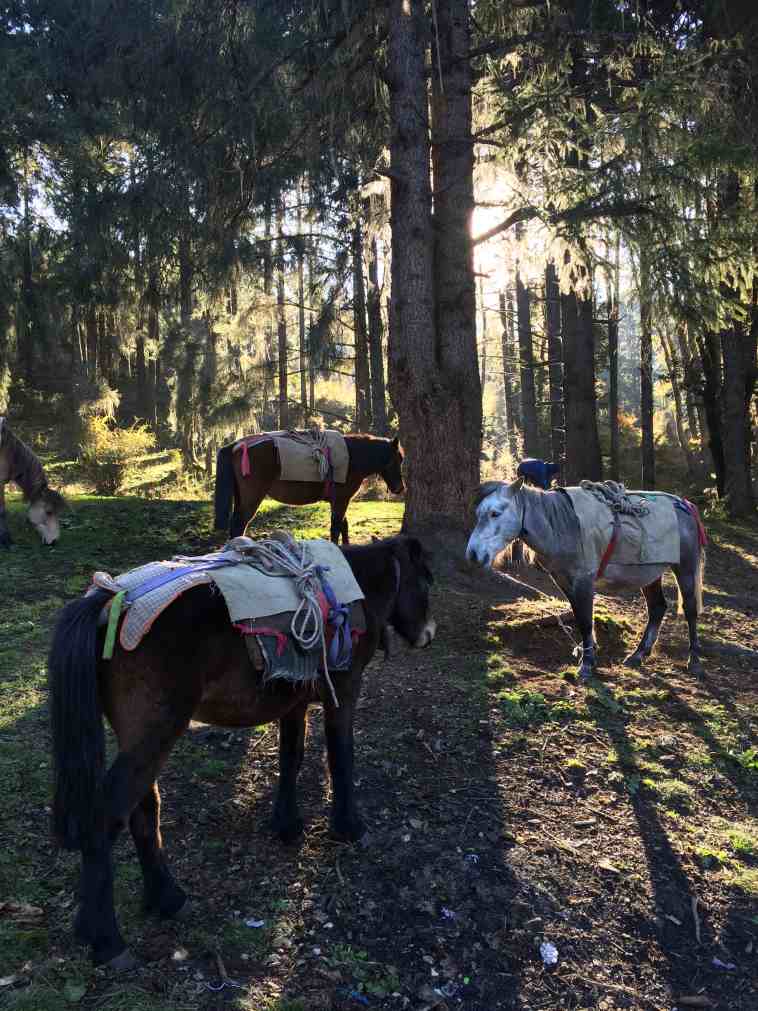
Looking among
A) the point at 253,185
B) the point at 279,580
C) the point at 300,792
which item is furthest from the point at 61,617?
→ the point at 253,185

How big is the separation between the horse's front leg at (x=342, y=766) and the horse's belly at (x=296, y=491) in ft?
18.7

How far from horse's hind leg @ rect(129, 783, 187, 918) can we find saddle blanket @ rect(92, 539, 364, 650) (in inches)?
30.2

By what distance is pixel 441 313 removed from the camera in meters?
8.77

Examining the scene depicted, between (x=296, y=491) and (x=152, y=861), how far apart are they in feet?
21.5

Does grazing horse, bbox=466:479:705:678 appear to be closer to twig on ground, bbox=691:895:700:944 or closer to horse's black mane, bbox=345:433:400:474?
twig on ground, bbox=691:895:700:944

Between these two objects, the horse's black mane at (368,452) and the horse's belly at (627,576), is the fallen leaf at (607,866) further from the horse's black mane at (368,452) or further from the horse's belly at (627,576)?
the horse's black mane at (368,452)

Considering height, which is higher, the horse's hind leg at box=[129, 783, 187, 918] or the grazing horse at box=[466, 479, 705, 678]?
the grazing horse at box=[466, 479, 705, 678]

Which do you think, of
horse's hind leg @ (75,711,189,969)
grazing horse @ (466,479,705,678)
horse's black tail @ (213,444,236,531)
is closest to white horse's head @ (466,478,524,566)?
grazing horse @ (466,479,705,678)

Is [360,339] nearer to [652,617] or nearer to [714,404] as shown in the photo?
[714,404]

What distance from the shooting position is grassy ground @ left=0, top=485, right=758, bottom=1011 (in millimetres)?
2922

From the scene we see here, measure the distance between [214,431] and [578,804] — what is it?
12805 millimetres

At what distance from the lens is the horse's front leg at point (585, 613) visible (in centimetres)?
622

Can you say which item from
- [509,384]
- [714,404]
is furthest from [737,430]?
[509,384]

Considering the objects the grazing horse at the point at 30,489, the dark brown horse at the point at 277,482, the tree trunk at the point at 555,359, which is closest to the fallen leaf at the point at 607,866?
the dark brown horse at the point at 277,482
